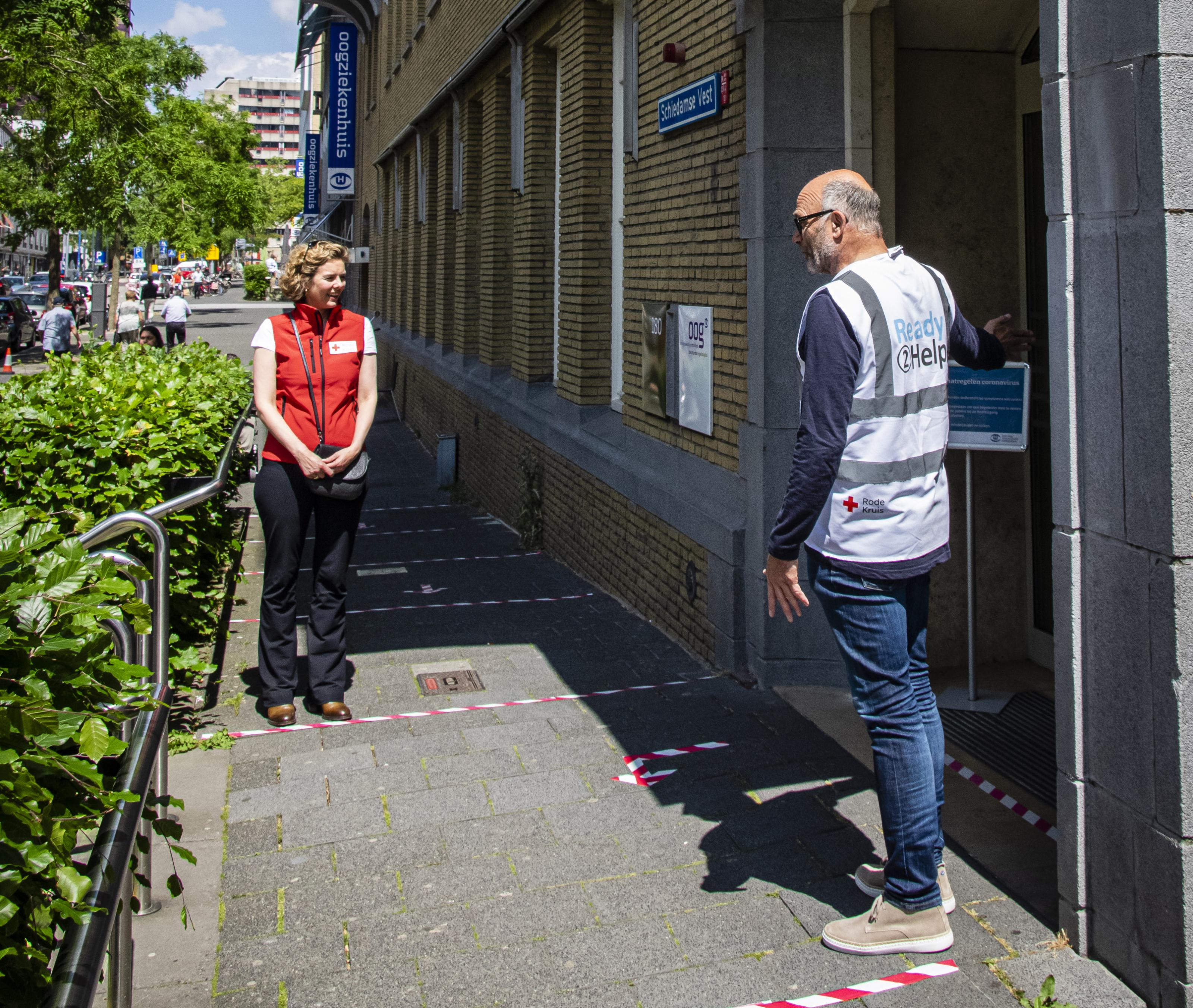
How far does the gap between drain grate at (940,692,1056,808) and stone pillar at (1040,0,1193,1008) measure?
1310 mm

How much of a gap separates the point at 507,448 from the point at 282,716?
689 cm

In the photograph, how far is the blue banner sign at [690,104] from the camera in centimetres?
646

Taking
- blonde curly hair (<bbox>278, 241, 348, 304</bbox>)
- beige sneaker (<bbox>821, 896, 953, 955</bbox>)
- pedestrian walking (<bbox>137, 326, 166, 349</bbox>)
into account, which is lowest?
beige sneaker (<bbox>821, 896, 953, 955</bbox>)

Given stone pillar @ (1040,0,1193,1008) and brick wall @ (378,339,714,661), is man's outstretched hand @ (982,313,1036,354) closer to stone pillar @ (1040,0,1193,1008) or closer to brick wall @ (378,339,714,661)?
stone pillar @ (1040,0,1193,1008)

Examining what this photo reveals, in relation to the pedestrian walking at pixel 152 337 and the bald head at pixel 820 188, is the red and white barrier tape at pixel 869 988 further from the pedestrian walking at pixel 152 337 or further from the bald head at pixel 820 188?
the pedestrian walking at pixel 152 337

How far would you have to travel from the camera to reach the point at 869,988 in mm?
3393

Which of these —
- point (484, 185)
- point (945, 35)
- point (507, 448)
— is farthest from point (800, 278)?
point (484, 185)

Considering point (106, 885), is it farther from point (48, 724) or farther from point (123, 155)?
point (123, 155)

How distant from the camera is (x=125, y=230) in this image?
37438mm

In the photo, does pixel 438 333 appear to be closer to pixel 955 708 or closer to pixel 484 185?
pixel 484 185

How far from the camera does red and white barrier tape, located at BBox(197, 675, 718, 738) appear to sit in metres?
5.60

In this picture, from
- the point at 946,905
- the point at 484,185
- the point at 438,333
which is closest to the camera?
the point at 946,905

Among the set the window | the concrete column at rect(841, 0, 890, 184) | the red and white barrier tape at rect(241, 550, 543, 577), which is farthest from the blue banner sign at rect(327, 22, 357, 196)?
the concrete column at rect(841, 0, 890, 184)

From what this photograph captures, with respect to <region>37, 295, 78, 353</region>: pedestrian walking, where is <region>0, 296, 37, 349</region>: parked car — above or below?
above
